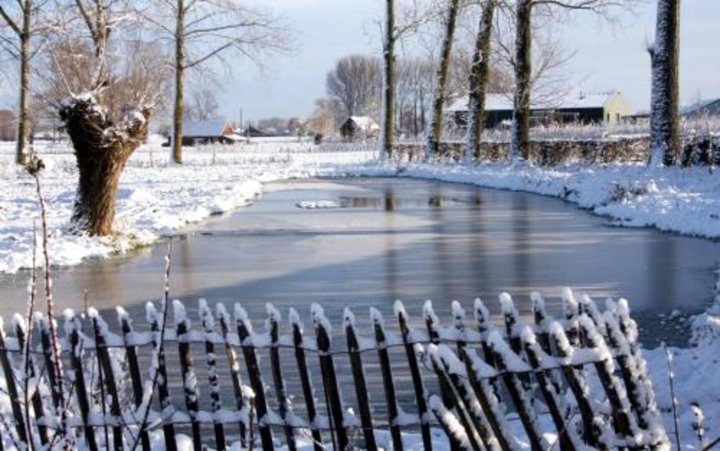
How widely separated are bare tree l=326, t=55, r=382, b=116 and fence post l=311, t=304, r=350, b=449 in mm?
125041

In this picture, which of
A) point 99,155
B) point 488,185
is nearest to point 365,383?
point 99,155

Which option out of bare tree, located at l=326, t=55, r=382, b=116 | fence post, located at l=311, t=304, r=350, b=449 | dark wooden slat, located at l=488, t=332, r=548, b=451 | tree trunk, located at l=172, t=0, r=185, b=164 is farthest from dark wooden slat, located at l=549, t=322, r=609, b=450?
bare tree, located at l=326, t=55, r=382, b=116

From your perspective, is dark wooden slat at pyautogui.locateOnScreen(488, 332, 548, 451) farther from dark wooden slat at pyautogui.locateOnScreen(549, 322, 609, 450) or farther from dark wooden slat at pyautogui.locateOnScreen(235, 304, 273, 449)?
dark wooden slat at pyautogui.locateOnScreen(235, 304, 273, 449)

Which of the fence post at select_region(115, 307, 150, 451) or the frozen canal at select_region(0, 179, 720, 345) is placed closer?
the fence post at select_region(115, 307, 150, 451)

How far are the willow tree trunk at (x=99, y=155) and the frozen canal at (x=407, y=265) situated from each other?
1.14m

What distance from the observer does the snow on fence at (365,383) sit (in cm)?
302

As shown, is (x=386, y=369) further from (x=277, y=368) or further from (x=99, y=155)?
(x=99, y=155)

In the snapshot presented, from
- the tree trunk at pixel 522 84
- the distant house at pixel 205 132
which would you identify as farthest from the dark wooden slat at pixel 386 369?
the distant house at pixel 205 132

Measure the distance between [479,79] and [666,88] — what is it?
49.7 ft

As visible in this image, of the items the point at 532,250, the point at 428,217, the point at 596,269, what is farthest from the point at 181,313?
the point at 428,217

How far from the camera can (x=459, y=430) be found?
9.37 feet

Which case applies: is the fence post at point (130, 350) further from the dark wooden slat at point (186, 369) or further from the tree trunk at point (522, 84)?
the tree trunk at point (522, 84)

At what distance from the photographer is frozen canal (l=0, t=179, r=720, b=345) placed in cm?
981

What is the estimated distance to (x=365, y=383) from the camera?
14.3 ft
